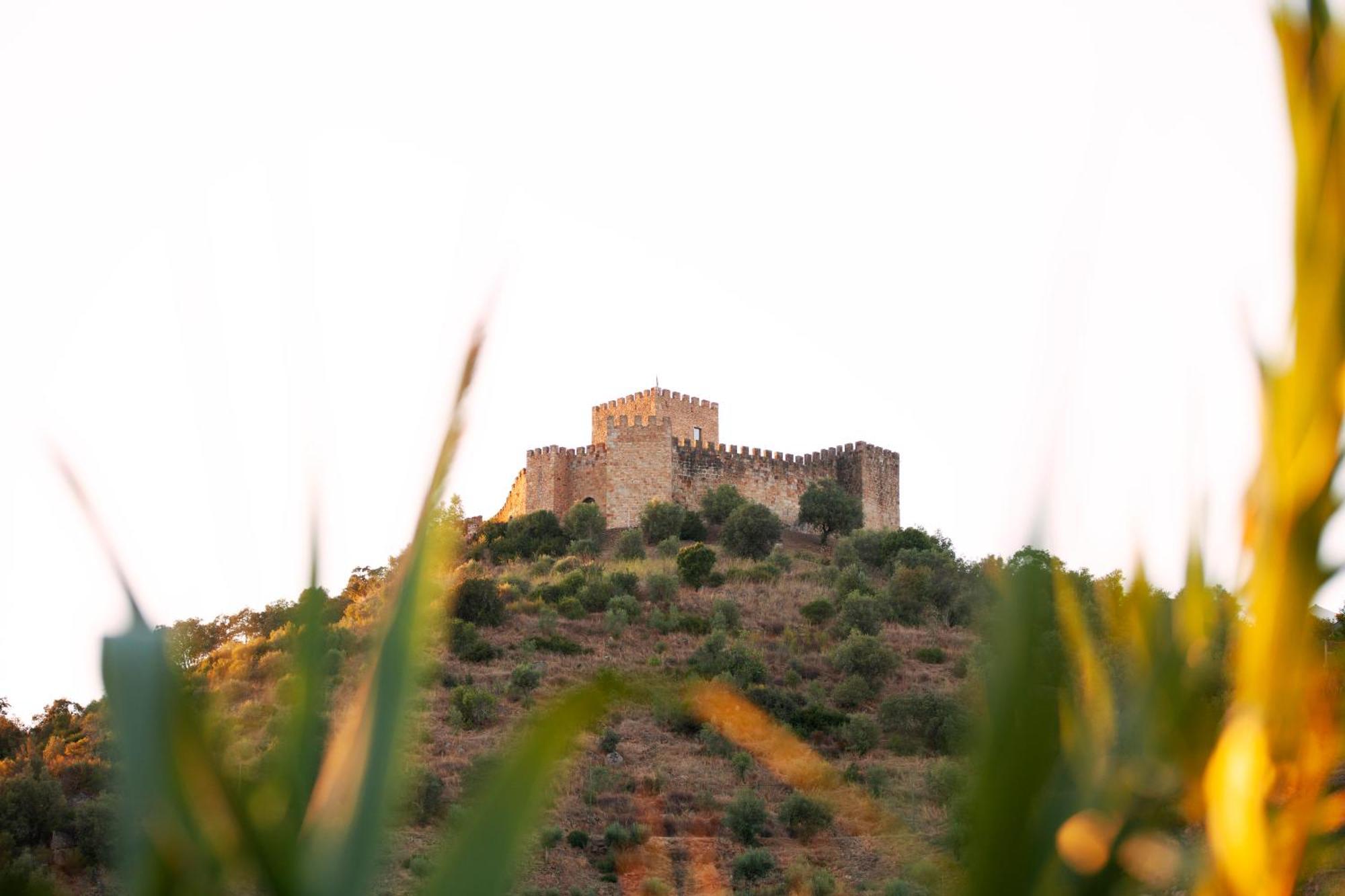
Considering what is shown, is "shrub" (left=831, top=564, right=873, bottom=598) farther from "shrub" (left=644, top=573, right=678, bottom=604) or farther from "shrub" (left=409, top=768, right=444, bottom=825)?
"shrub" (left=409, top=768, right=444, bottom=825)

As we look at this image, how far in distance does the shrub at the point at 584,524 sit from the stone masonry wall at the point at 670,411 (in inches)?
111

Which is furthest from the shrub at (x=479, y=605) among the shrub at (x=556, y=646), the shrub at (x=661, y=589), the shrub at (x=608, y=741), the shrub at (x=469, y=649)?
the shrub at (x=608, y=741)

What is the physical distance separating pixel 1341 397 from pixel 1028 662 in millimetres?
150

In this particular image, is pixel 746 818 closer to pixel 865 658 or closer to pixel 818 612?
pixel 865 658

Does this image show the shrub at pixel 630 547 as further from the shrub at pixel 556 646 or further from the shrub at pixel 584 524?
the shrub at pixel 556 646

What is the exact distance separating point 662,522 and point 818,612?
8.26m

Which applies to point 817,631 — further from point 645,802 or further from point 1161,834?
point 1161,834

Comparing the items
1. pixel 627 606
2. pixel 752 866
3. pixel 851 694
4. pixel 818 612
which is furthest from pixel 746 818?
pixel 818 612

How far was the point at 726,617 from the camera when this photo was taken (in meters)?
25.7

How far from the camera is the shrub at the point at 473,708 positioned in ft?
64.4

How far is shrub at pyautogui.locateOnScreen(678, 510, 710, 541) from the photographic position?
111 ft

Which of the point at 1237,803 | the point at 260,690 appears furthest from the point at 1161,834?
the point at 260,690

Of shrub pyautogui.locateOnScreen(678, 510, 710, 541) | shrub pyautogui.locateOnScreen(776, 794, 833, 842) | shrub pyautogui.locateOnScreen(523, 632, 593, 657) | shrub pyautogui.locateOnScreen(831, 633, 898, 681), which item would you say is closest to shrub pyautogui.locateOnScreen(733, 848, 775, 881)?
shrub pyautogui.locateOnScreen(776, 794, 833, 842)

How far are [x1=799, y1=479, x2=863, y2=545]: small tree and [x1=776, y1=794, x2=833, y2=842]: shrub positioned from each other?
65.0 ft
